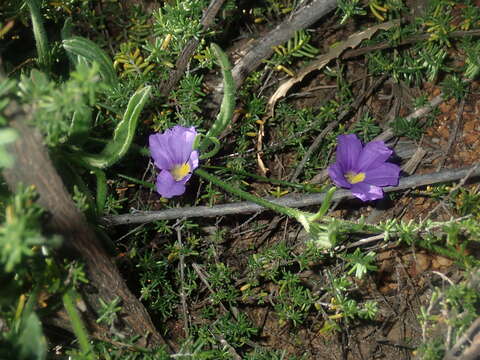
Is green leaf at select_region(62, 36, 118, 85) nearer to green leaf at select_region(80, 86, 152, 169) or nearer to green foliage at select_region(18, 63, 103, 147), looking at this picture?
green leaf at select_region(80, 86, 152, 169)

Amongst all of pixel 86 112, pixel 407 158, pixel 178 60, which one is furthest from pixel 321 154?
pixel 86 112

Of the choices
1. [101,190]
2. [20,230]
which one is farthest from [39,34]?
[20,230]

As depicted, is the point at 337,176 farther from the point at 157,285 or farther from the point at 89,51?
the point at 89,51

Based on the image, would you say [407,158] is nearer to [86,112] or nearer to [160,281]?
[160,281]

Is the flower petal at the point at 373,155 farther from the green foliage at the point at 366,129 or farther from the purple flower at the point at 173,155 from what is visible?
the purple flower at the point at 173,155

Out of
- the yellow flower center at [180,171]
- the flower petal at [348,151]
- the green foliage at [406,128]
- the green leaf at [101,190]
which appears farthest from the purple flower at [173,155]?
the green foliage at [406,128]

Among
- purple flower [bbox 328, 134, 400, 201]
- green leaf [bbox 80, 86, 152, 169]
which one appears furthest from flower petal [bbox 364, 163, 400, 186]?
green leaf [bbox 80, 86, 152, 169]

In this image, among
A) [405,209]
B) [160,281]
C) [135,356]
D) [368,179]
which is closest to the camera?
[135,356]
